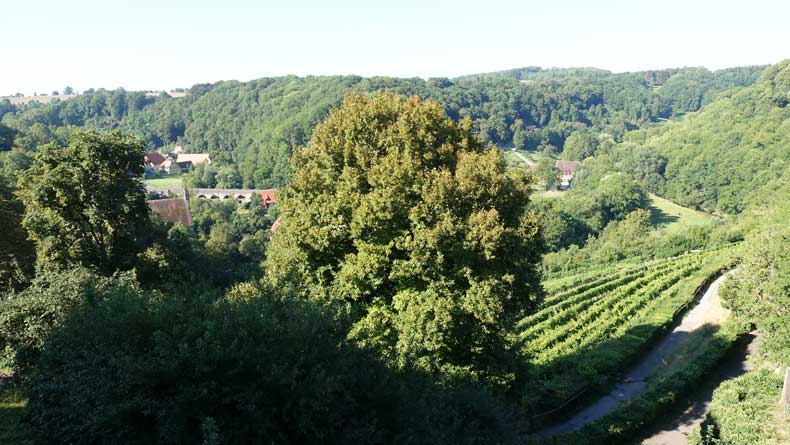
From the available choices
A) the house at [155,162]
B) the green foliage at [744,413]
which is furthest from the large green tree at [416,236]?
the house at [155,162]

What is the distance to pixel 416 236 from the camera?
14375mm

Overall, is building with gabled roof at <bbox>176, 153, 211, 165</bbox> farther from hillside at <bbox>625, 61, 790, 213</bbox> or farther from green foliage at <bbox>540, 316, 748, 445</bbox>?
green foliage at <bbox>540, 316, 748, 445</bbox>

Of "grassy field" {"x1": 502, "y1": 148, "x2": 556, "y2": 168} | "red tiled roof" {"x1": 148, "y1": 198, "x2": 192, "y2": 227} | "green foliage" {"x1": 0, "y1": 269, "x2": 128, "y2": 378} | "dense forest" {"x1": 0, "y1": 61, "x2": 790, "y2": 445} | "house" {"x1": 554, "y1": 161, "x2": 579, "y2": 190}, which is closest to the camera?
"dense forest" {"x1": 0, "y1": 61, "x2": 790, "y2": 445}

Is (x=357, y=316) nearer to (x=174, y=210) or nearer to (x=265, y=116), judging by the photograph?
(x=174, y=210)

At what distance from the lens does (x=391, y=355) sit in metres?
11.2

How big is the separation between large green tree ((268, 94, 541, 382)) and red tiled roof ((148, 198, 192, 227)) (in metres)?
47.9

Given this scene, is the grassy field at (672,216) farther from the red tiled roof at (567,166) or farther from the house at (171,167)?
the house at (171,167)

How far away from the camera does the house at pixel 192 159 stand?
136 m

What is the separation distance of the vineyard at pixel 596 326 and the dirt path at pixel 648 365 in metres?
0.50

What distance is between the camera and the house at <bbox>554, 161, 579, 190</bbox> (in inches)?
4848

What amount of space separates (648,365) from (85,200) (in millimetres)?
24859

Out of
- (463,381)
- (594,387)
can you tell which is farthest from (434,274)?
(594,387)

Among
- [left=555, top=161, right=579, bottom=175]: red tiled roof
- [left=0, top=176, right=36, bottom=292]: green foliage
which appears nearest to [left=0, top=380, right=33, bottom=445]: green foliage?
[left=0, top=176, right=36, bottom=292]: green foliage

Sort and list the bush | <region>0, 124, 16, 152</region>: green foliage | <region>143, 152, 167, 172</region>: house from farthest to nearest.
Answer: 1. <region>143, 152, 167, 172</region>: house
2. <region>0, 124, 16, 152</region>: green foliage
3. the bush
